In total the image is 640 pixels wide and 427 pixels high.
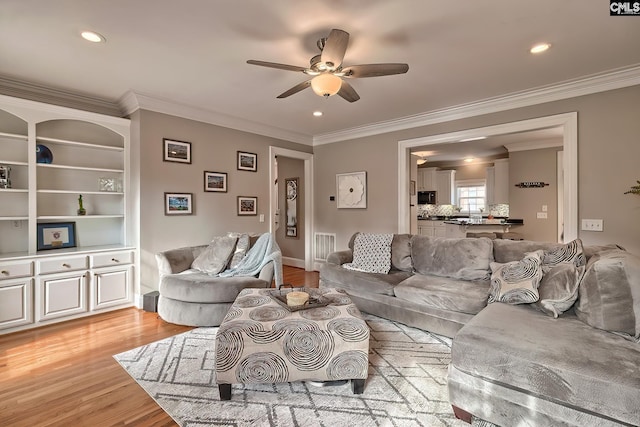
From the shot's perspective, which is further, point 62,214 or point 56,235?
point 62,214

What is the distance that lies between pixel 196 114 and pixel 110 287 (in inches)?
95.8

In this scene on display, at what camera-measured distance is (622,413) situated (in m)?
1.34

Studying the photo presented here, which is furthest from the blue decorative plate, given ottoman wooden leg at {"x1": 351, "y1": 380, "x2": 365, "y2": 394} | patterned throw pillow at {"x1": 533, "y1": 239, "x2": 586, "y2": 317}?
patterned throw pillow at {"x1": 533, "y1": 239, "x2": 586, "y2": 317}

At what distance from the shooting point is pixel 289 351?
189cm

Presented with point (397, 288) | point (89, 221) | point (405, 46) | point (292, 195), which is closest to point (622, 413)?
point (397, 288)

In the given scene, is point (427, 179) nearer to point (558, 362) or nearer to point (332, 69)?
point (332, 69)

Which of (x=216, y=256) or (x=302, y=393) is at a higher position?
(x=216, y=256)

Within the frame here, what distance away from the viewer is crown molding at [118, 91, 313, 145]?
3.67 metres

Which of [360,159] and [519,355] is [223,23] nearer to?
[519,355]

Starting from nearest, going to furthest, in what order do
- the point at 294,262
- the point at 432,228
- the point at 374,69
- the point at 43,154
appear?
the point at 374,69
the point at 43,154
the point at 294,262
the point at 432,228

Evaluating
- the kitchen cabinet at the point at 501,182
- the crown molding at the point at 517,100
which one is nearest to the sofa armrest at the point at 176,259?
the crown molding at the point at 517,100

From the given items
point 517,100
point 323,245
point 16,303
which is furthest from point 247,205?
point 517,100

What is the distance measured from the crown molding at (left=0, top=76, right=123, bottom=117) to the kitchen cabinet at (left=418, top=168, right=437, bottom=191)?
24.1ft

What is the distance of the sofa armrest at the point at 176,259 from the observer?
3.47m
